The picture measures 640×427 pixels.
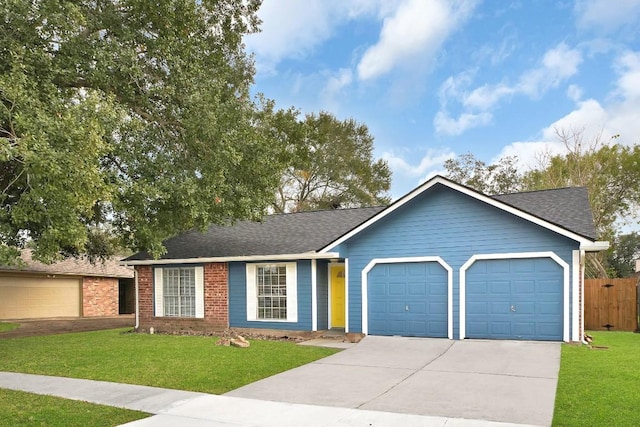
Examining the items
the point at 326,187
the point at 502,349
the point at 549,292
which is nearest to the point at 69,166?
the point at 502,349

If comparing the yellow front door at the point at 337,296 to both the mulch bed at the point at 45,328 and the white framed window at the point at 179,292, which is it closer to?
the white framed window at the point at 179,292

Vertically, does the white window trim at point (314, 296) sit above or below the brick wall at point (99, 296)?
above

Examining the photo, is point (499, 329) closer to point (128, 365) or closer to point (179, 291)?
point (128, 365)

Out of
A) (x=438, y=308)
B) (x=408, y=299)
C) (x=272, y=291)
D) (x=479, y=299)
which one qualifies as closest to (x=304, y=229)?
(x=272, y=291)

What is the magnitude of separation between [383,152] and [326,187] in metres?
5.57

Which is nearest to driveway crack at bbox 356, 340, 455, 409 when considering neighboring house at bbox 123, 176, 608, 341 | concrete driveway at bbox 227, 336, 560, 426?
concrete driveway at bbox 227, 336, 560, 426

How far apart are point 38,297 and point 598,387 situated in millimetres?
26836

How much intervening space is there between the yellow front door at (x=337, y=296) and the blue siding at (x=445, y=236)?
1.26 meters

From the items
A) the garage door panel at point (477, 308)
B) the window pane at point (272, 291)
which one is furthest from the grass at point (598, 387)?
the window pane at point (272, 291)

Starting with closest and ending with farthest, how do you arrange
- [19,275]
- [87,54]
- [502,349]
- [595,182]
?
1. [502,349]
2. [87,54]
3. [19,275]
4. [595,182]

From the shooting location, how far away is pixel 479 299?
12.6 metres

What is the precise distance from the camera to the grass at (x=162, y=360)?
909cm

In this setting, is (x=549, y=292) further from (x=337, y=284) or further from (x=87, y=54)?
(x=87, y=54)

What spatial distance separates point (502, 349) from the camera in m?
11.3
